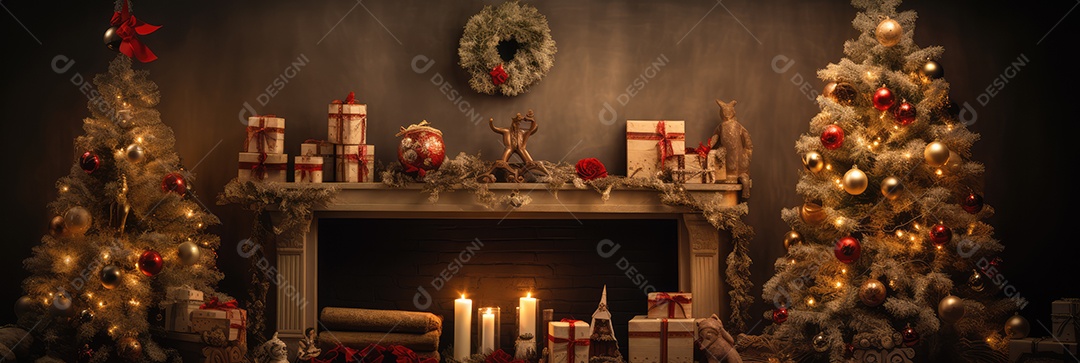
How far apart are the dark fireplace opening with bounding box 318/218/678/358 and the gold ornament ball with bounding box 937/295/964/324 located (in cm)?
150

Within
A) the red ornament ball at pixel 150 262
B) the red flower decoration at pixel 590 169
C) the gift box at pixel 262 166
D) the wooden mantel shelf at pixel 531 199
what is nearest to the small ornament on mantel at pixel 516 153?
the wooden mantel shelf at pixel 531 199

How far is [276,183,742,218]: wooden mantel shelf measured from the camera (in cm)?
506

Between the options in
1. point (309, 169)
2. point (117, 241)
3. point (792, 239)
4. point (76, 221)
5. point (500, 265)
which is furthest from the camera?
point (500, 265)

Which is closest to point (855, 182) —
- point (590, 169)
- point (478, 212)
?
point (590, 169)

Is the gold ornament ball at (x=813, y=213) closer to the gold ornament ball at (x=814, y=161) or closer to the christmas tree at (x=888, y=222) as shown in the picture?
the christmas tree at (x=888, y=222)

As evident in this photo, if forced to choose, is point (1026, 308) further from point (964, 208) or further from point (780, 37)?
point (780, 37)

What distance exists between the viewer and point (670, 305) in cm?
495

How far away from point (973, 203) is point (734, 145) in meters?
1.26

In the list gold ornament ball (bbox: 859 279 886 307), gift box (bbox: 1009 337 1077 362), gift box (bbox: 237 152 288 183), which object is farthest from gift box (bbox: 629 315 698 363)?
gift box (bbox: 237 152 288 183)

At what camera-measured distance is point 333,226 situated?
5566mm

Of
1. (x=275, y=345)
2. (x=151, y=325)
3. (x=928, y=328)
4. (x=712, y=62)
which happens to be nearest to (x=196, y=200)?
(x=151, y=325)

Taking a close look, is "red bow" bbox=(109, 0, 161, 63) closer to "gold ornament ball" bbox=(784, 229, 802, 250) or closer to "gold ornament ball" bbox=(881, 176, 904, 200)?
"gold ornament ball" bbox=(784, 229, 802, 250)

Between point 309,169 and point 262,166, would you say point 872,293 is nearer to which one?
point 309,169

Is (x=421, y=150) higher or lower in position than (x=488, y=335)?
higher
